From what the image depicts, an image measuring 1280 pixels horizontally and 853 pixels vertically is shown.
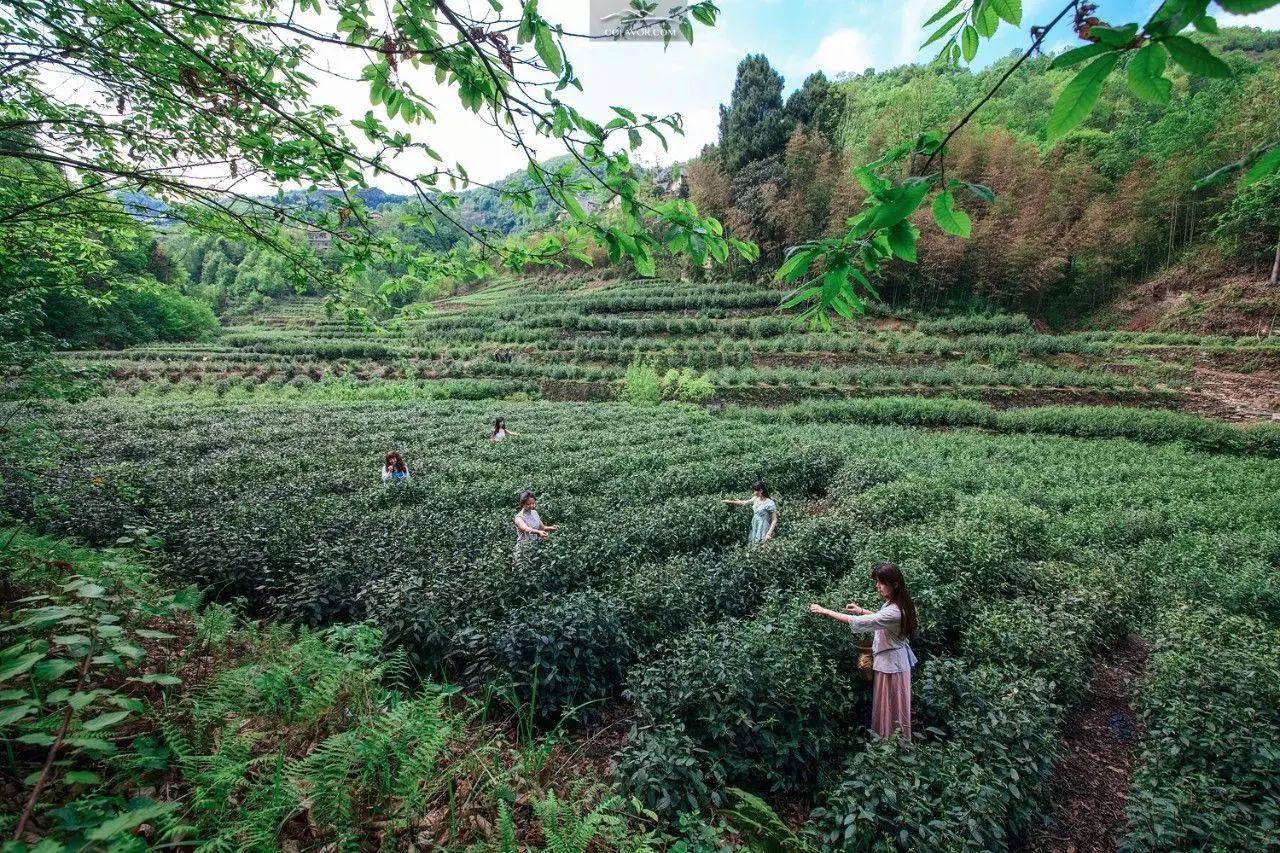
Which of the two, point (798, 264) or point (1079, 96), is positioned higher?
point (1079, 96)

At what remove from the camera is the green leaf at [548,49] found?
2.24 m

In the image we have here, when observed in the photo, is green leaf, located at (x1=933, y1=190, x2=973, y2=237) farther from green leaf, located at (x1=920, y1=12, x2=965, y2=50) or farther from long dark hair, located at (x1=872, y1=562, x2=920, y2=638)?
long dark hair, located at (x1=872, y1=562, x2=920, y2=638)

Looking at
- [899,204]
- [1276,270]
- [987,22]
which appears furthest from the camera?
[1276,270]

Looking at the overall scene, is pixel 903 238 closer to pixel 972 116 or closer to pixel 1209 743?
pixel 972 116

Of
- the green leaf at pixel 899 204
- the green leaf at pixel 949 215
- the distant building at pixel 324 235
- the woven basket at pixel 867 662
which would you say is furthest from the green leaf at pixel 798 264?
the woven basket at pixel 867 662

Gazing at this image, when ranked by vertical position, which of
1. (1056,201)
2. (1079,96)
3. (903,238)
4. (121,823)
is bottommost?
(121,823)

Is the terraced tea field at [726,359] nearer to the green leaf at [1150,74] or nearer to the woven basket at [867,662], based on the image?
the woven basket at [867,662]

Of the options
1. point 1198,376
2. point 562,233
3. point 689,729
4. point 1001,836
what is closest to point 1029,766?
point 1001,836

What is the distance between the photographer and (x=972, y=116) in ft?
6.24

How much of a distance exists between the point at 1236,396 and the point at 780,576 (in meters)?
26.5

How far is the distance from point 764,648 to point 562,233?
381cm

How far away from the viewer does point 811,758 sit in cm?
449

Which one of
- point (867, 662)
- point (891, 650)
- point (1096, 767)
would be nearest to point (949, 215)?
point (891, 650)

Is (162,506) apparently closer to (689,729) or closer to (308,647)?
(308,647)
